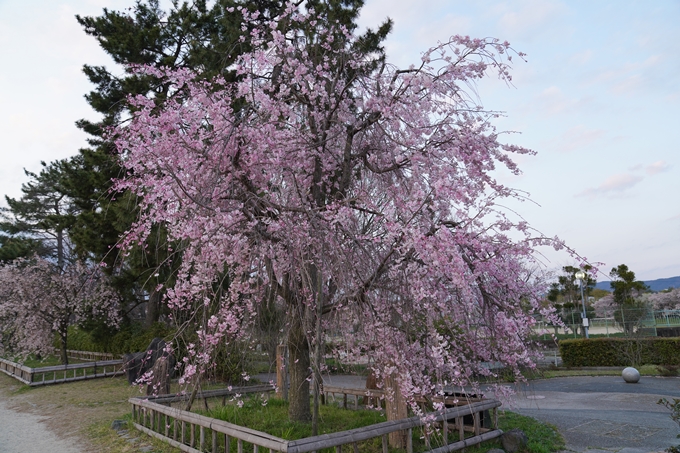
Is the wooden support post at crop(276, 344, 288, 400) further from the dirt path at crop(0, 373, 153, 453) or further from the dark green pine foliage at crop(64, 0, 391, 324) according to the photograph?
the dark green pine foliage at crop(64, 0, 391, 324)

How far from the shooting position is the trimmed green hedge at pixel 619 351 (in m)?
15.0

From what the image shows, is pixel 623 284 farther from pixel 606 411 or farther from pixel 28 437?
pixel 28 437

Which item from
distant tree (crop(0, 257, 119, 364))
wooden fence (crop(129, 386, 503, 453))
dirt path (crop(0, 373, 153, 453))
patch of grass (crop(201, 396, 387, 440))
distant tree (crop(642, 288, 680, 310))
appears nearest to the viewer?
wooden fence (crop(129, 386, 503, 453))

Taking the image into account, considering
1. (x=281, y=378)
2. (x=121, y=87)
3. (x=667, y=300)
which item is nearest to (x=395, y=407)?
(x=281, y=378)

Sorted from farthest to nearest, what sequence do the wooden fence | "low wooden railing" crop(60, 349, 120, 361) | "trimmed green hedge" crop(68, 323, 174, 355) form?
"low wooden railing" crop(60, 349, 120, 361), "trimmed green hedge" crop(68, 323, 174, 355), the wooden fence

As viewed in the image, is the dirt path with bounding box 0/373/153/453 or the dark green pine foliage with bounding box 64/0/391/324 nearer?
the dirt path with bounding box 0/373/153/453

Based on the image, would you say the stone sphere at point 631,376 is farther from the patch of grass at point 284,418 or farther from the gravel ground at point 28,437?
the gravel ground at point 28,437

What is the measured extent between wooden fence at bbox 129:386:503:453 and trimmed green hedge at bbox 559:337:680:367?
470 inches

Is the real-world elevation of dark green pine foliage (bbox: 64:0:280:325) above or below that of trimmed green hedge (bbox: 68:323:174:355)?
above

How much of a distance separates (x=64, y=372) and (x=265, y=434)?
532 inches

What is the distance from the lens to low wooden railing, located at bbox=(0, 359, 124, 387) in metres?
13.6

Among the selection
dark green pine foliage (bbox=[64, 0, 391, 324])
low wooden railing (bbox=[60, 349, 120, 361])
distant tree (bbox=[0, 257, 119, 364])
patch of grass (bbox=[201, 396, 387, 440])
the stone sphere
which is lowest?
the stone sphere

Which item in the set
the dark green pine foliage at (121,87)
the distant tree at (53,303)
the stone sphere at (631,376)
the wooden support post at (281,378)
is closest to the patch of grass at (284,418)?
the wooden support post at (281,378)

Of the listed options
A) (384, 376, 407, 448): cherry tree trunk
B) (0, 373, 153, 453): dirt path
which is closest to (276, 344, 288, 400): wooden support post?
(0, 373, 153, 453): dirt path
